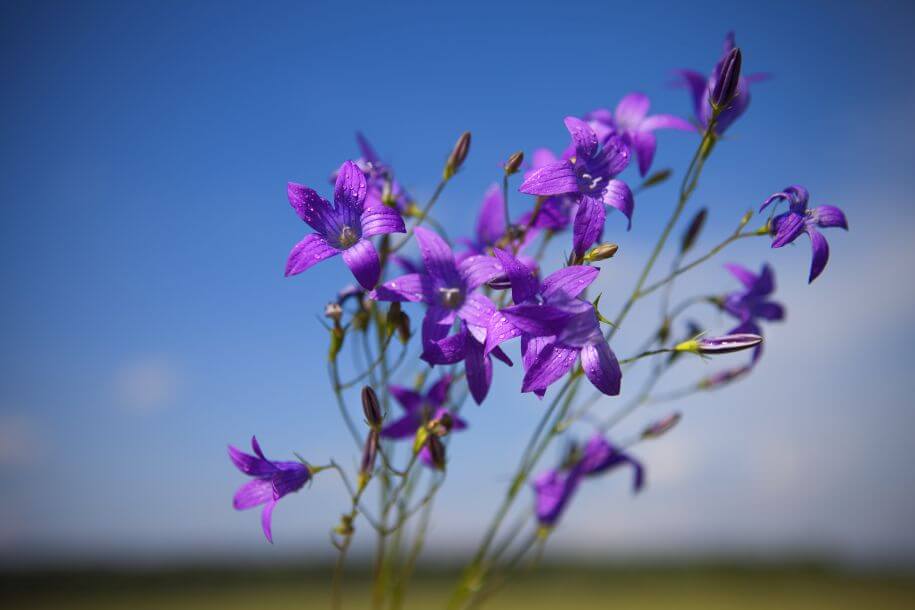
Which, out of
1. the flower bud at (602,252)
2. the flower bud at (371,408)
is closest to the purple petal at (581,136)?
the flower bud at (602,252)

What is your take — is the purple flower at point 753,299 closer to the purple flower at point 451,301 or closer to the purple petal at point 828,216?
the purple petal at point 828,216

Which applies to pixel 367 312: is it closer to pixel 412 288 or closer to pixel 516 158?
pixel 412 288

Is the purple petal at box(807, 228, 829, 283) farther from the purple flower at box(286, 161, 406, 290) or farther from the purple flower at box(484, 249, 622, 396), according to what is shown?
the purple flower at box(286, 161, 406, 290)

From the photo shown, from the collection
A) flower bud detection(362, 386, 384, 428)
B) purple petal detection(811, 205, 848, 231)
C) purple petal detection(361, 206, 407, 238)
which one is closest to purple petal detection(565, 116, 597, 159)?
purple petal detection(361, 206, 407, 238)

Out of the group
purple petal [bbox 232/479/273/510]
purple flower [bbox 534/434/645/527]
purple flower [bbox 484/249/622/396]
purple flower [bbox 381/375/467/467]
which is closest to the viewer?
purple flower [bbox 484/249/622/396]

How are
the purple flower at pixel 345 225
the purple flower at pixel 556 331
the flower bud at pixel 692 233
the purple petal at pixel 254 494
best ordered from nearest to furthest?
the purple flower at pixel 556 331 < the purple flower at pixel 345 225 < the purple petal at pixel 254 494 < the flower bud at pixel 692 233

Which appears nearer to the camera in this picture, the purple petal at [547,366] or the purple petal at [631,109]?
the purple petal at [547,366]

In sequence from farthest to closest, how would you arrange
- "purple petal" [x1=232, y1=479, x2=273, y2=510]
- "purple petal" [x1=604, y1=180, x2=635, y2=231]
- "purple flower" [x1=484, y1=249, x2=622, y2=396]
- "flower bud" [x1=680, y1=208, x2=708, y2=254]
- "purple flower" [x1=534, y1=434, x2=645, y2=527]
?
"purple flower" [x1=534, y1=434, x2=645, y2=527]
"flower bud" [x1=680, y1=208, x2=708, y2=254]
"purple petal" [x1=232, y1=479, x2=273, y2=510]
"purple petal" [x1=604, y1=180, x2=635, y2=231]
"purple flower" [x1=484, y1=249, x2=622, y2=396]

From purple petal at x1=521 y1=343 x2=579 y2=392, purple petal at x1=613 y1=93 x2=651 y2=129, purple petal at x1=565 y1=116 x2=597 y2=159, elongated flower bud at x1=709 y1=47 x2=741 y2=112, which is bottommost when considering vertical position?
purple petal at x1=521 y1=343 x2=579 y2=392
